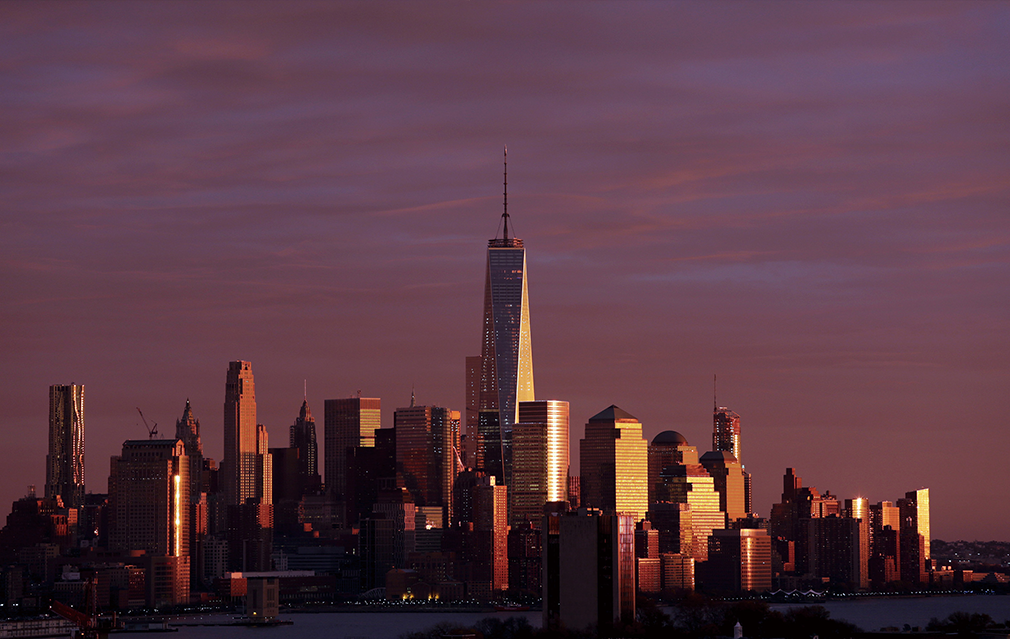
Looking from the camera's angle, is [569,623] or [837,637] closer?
[837,637]

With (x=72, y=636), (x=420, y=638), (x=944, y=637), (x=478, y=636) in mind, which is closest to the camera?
(x=944, y=637)

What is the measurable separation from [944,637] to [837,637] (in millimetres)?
8801

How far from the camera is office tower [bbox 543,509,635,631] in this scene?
160750 mm

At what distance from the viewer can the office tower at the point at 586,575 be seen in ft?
527

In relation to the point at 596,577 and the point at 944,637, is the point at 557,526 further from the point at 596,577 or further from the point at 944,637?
the point at 944,637


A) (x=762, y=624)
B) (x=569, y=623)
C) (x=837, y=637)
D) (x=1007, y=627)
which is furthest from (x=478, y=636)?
(x=1007, y=627)

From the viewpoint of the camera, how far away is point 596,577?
162 meters

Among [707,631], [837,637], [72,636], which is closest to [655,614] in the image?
[707,631]

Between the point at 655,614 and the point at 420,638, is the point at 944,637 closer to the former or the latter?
the point at 655,614

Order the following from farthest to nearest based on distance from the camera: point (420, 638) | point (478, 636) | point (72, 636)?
point (420, 638)
point (478, 636)
point (72, 636)

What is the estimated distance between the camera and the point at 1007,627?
15938 centimetres

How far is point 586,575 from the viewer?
162 meters

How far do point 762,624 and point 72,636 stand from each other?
62687 mm

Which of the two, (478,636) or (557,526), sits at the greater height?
(557,526)
